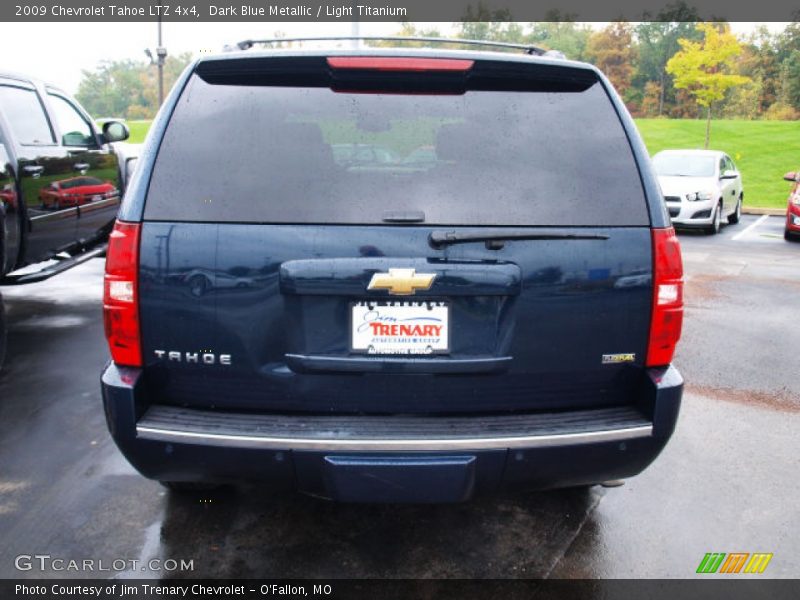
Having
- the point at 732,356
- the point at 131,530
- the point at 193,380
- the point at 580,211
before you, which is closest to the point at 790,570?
the point at 580,211

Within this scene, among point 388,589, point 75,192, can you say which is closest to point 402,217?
point 388,589

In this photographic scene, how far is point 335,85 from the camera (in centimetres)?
254

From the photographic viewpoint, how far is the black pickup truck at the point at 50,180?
5445 mm

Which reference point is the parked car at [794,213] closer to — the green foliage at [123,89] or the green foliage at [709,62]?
the green foliage at [709,62]

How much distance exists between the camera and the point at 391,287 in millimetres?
2320

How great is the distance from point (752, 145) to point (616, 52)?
1556 inches

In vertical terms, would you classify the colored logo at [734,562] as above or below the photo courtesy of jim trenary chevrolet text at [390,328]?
below

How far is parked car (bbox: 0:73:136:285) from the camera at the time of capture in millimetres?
5449

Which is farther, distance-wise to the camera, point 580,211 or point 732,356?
point 732,356

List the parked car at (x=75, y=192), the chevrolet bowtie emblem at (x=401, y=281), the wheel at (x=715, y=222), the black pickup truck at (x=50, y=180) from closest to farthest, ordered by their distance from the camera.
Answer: the chevrolet bowtie emblem at (x=401, y=281), the black pickup truck at (x=50, y=180), the parked car at (x=75, y=192), the wheel at (x=715, y=222)

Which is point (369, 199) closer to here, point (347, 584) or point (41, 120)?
point (347, 584)

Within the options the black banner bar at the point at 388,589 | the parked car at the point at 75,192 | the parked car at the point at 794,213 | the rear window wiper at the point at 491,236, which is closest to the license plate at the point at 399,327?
the rear window wiper at the point at 491,236

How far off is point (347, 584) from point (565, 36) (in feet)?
300

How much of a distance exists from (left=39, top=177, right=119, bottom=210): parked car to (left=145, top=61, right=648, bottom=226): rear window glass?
418 cm
